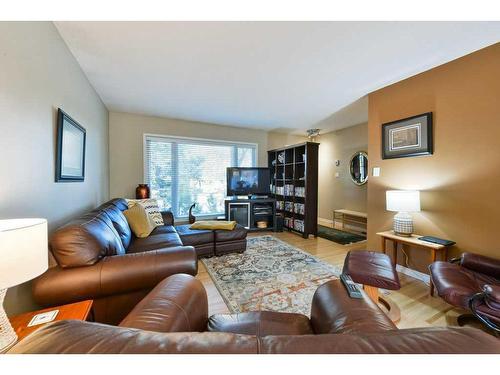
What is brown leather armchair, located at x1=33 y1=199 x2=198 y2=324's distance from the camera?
3.63ft

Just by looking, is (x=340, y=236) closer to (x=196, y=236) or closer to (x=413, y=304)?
(x=413, y=304)

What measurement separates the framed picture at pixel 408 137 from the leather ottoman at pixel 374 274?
1449mm

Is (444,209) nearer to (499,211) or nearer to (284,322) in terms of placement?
(499,211)

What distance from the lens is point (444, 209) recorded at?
211cm

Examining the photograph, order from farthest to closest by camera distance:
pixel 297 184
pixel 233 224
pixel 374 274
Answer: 1. pixel 297 184
2. pixel 233 224
3. pixel 374 274

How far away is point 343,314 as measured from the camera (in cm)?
83

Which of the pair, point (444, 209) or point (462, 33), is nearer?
point (462, 33)

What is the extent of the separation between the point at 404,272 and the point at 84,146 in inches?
160

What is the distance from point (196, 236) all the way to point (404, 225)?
Answer: 8.44 feet

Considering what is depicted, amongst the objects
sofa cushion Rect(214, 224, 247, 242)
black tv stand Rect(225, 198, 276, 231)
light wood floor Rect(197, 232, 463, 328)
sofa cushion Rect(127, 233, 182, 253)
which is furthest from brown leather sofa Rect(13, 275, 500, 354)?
black tv stand Rect(225, 198, 276, 231)

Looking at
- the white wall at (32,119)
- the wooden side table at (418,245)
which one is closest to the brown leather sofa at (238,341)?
the white wall at (32,119)

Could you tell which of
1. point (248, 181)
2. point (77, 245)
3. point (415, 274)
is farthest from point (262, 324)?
point (248, 181)

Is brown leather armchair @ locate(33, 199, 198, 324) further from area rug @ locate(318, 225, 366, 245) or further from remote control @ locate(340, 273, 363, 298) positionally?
area rug @ locate(318, 225, 366, 245)
